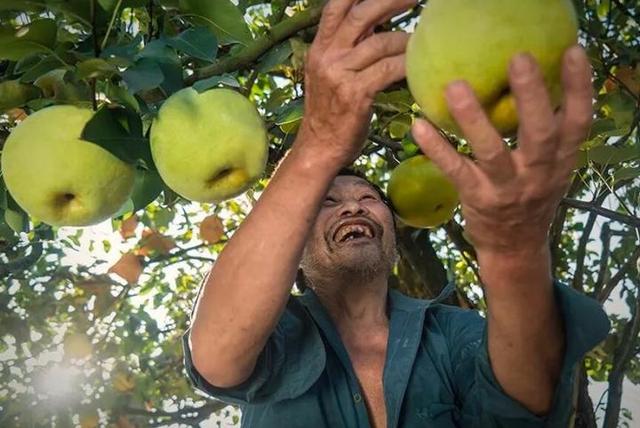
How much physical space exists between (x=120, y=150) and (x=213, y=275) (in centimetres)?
31

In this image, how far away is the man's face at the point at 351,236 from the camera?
2189mm

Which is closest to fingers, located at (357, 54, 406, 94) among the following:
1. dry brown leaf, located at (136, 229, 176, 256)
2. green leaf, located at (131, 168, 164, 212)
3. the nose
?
green leaf, located at (131, 168, 164, 212)

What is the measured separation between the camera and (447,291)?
2096 millimetres

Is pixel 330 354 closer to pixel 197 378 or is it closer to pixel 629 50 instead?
pixel 197 378

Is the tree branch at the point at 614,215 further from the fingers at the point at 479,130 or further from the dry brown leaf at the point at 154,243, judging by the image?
the dry brown leaf at the point at 154,243

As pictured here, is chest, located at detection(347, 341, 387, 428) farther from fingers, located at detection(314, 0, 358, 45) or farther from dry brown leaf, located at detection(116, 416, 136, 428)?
dry brown leaf, located at detection(116, 416, 136, 428)

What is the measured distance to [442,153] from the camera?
93cm

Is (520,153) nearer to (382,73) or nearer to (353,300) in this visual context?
(382,73)

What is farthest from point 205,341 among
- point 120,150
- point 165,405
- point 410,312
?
point 165,405

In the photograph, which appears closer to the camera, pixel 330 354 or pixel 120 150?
pixel 120 150

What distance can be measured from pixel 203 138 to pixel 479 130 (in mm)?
488

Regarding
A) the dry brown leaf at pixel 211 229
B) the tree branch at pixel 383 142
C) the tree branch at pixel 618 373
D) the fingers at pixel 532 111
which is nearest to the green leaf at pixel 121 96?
the fingers at pixel 532 111

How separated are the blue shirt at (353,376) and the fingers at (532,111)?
739 mm

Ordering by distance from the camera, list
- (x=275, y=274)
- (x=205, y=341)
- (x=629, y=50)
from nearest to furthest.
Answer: (x=275, y=274) → (x=205, y=341) → (x=629, y=50)
